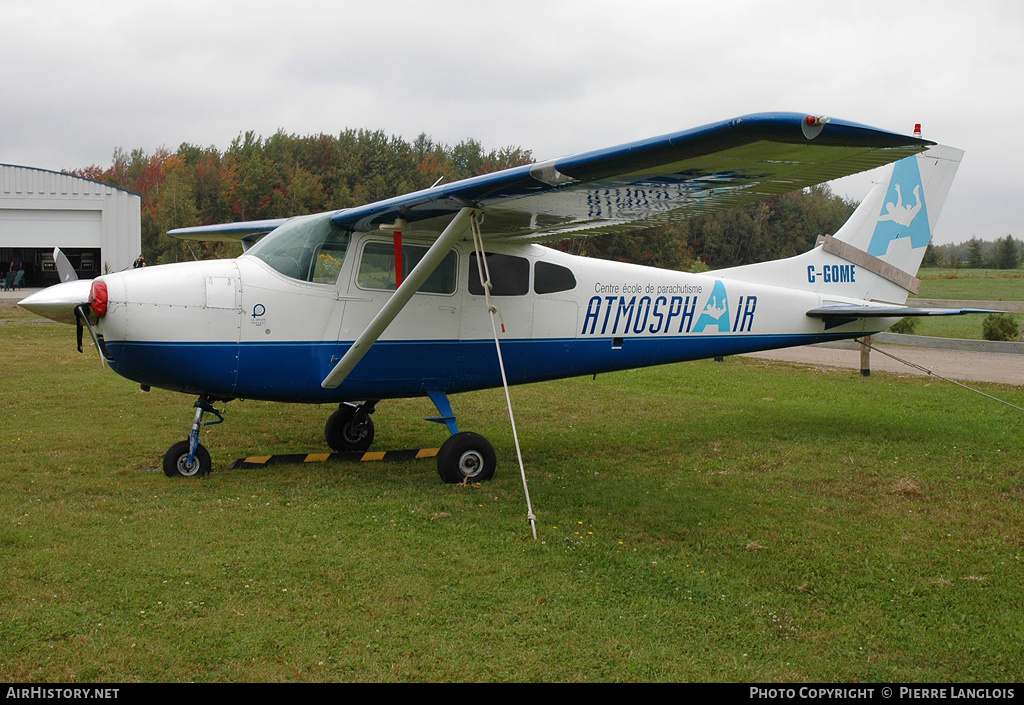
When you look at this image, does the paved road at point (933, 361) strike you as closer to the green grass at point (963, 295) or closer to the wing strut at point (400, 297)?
the green grass at point (963, 295)

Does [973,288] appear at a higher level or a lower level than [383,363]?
higher

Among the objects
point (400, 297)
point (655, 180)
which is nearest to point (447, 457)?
point (400, 297)

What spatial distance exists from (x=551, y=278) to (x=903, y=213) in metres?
5.38

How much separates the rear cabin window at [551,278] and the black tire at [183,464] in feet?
12.7

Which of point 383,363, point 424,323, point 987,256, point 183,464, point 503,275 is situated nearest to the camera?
point 183,464

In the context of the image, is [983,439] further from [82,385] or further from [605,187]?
[82,385]

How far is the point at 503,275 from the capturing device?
8258 mm

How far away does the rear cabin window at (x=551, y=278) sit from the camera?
8453 mm

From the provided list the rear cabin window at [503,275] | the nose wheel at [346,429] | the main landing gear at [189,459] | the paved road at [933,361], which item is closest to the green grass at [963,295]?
the paved road at [933,361]

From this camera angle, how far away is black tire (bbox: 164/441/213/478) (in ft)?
24.4

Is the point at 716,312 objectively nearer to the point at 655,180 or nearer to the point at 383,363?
the point at 655,180

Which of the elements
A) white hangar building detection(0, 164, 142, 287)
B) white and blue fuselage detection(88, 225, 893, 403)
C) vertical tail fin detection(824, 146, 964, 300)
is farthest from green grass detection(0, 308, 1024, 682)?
white hangar building detection(0, 164, 142, 287)

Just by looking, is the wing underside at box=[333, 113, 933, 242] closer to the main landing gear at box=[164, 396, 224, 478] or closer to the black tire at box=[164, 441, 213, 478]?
the main landing gear at box=[164, 396, 224, 478]

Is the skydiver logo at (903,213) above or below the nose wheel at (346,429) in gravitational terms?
above
